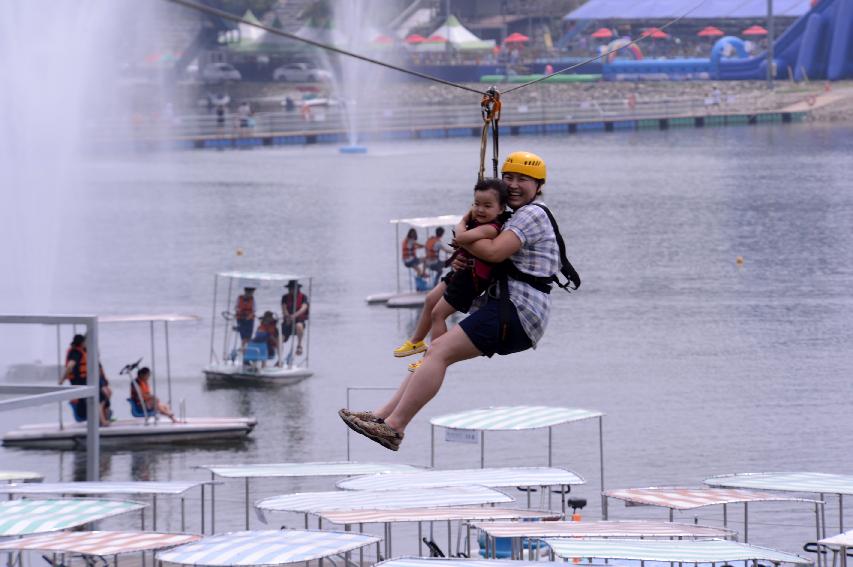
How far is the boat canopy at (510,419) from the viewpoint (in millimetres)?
21312

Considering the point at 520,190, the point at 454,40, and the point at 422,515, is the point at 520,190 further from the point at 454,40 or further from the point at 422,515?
the point at 454,40

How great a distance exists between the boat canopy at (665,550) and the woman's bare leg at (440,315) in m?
2.19

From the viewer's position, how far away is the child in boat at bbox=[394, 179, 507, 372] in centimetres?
1109

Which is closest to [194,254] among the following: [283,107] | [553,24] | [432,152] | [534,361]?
[534,361]

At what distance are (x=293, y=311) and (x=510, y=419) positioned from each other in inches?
506

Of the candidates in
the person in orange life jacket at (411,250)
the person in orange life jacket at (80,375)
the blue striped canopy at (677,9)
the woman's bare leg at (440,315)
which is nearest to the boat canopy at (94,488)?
the woman's bare leg at (440,315)

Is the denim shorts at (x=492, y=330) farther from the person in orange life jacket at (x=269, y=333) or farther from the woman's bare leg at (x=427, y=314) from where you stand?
the person in orange life jacket at (x=269, y=333)

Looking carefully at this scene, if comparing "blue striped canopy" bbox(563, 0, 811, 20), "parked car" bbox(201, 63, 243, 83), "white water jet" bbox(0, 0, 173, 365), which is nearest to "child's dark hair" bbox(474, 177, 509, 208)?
"white water jet" bbox(0, 0, 173, 365)

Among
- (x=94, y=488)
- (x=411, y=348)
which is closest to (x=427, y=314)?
(x=411, y=348)

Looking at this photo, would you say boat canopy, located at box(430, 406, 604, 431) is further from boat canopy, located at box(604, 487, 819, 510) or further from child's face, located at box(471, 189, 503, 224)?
child's face, located at box(471, 189, 503, 224)

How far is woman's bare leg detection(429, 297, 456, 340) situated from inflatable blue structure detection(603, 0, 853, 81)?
11418 cm

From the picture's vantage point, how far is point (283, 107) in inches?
4857

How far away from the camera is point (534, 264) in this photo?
11266mm

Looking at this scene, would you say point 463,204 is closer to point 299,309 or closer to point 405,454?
point 299,309
